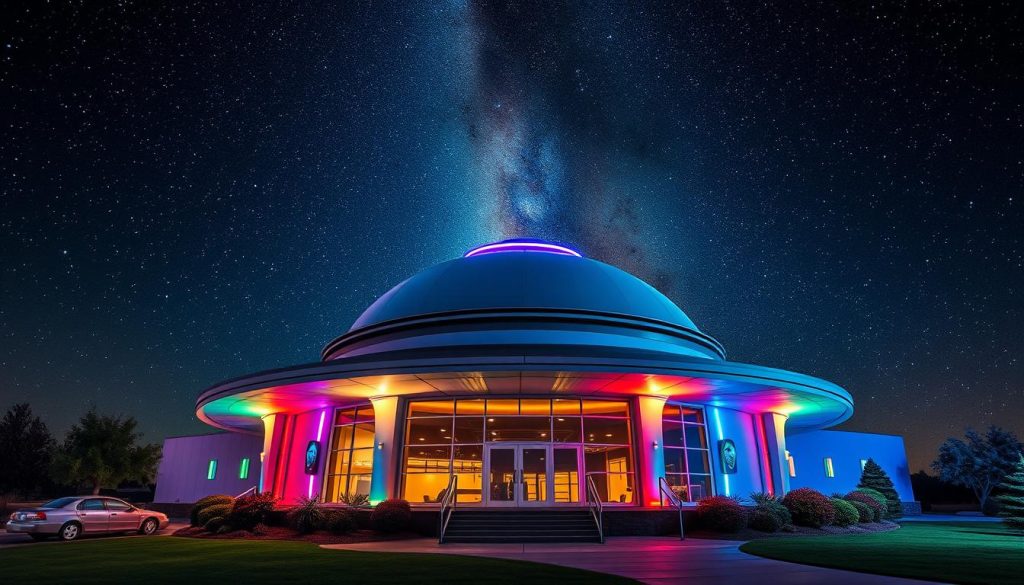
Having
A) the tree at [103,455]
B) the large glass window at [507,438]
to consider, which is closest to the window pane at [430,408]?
the large glass window at [507,438]

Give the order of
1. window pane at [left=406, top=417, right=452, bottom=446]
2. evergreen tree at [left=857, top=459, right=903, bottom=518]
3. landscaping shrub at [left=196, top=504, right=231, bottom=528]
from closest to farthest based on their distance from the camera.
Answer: landscaping shrub at [left=196, top=504, right=231, bottom=528]
window pane at [left=406, top=417, right=452, bottom=446]
evergreen tree at [left=857, top=459, right=903, bottom=518]

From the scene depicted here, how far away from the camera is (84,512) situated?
776 inches

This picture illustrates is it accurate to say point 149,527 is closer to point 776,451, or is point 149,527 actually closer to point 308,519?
point 308,519

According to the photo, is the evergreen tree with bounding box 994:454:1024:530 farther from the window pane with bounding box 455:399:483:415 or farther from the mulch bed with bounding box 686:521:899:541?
the window pane with bounding box 455:399:483:415

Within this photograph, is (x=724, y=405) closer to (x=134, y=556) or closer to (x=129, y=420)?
(x=134, y=556)

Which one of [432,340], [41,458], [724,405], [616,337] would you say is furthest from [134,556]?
[41,458]

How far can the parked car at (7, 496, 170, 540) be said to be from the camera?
18609 millimetres

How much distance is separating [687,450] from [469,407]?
8.65 m

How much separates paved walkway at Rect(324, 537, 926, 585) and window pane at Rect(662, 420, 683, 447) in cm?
626

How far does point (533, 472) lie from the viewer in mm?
21359

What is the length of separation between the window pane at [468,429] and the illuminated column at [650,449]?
580cm

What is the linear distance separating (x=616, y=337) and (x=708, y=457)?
602cm

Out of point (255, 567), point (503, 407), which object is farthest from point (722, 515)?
point (255, 567)

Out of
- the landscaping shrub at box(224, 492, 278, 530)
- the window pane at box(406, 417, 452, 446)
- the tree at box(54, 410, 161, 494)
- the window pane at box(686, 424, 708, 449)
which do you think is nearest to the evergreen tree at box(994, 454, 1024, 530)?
the window pane at box(686, 424, 708, 449)
